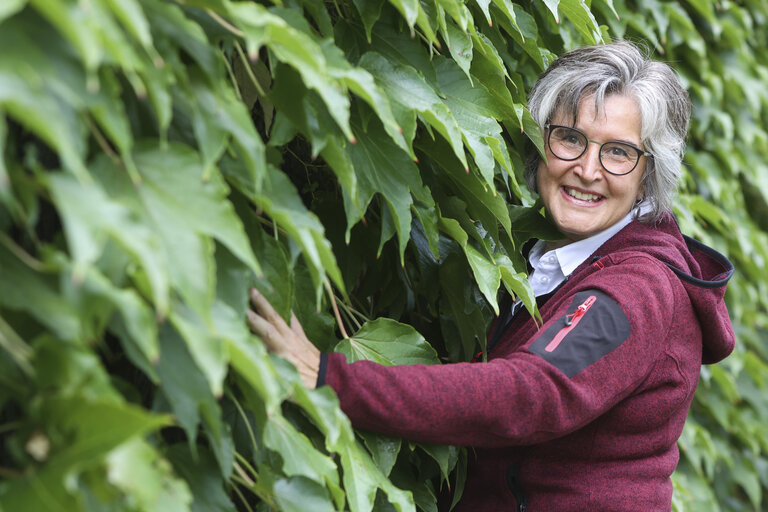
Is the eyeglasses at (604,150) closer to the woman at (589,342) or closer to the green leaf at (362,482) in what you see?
the woman at (589,342)

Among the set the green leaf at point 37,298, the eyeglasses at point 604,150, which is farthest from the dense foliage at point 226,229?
the eyeglasses at point 604,150

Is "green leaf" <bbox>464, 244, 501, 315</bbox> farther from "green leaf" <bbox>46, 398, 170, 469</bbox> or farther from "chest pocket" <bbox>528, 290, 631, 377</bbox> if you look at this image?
"green leaf" <bbox>46, 398, 170, 469</bbox>

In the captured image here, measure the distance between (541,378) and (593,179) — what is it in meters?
0.51

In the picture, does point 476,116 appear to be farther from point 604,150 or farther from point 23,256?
point 23,256

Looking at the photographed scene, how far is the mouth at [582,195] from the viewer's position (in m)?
1.65

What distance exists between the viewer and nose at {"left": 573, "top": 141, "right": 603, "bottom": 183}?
1.61 m

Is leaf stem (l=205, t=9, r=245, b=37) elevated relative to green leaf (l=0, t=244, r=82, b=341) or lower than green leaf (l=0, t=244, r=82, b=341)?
elevated

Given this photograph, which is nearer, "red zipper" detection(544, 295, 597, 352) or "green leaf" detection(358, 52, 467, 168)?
"green leaf" detection(358, 52, 467, 168)

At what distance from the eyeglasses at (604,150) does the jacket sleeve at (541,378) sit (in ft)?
0.82

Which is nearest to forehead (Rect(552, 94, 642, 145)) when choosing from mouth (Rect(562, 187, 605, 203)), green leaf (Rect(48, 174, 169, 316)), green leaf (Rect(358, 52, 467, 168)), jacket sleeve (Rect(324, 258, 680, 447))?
mouth (Rect(562, 187, 605, 203))

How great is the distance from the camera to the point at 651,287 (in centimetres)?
141

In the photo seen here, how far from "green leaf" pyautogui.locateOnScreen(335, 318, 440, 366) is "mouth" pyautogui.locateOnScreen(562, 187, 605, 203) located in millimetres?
513

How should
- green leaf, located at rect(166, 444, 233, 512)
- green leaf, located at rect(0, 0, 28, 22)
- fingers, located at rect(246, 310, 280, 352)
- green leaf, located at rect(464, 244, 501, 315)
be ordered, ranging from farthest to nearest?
green leaf, located at rect(464, 244, 501, 315)
fingers, located at rect(246, 310, 280, 352)
green leaf, located at rect(166, 444, 233, 512)
green leaf, located at rect(0, 0, 28, 22)

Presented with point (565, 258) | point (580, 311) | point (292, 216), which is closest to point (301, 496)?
point (292, 216)
